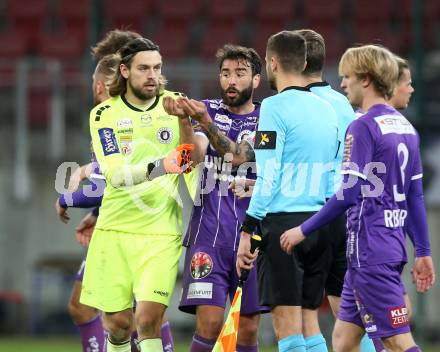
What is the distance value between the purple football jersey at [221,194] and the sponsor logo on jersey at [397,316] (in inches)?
52.3

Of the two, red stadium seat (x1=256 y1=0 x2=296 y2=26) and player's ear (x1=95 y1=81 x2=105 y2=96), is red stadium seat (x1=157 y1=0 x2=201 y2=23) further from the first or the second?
player's ear (x1=95 y1=81 x2=105 y2=96)

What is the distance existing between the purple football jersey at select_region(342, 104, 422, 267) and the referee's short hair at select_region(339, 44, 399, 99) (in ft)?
0.37

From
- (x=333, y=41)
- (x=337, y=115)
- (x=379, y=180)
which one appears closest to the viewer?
(x=379, y=180)

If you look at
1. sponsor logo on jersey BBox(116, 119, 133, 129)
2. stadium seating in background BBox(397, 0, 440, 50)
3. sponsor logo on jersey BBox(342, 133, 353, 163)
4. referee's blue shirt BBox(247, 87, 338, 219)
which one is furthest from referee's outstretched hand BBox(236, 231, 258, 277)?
stadium seating in background BBox(397, 0, 440, 50)

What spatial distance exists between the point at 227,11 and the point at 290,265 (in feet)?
32.8

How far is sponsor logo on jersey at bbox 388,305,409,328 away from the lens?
5531mm

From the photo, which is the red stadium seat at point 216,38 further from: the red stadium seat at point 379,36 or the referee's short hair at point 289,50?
the referee's short hair at point 289,50

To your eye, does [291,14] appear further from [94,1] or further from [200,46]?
[94,1]

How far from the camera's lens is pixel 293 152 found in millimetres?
6055

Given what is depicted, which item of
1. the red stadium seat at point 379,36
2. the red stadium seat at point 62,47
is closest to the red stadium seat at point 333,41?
the red stadium seat at point 379,36

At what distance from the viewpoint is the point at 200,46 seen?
15062mm

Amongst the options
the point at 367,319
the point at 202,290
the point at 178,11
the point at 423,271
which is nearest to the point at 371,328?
the point at 367,319

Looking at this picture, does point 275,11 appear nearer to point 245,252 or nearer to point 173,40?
point 173,40

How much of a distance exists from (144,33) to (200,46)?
90 centimetres
